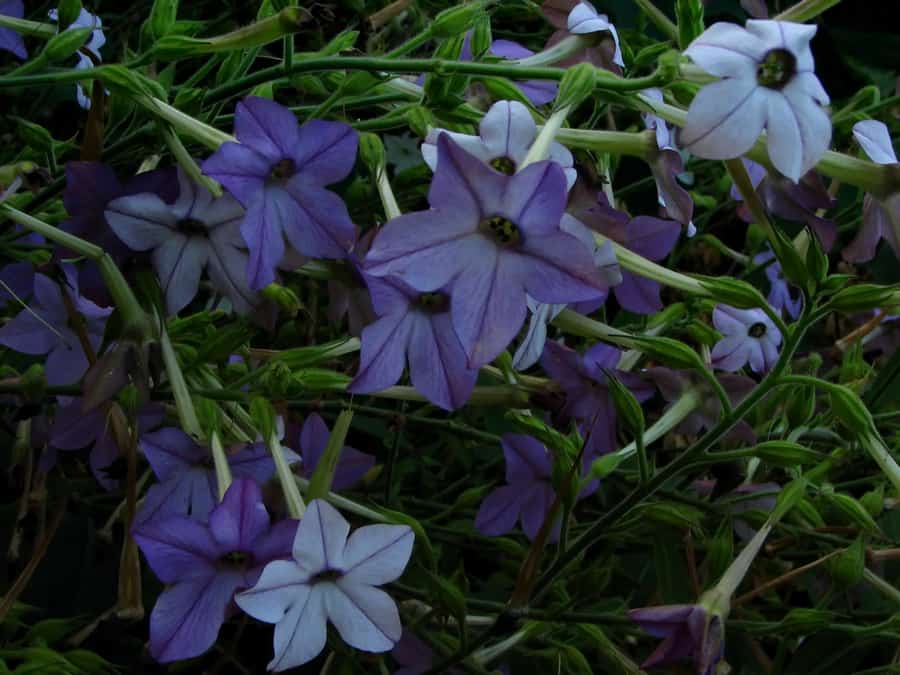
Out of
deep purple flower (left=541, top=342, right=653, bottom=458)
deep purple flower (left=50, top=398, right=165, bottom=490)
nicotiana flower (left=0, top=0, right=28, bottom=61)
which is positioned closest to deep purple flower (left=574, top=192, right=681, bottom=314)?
deep purple flower (left=541, top=342, right=653, bottom=458)

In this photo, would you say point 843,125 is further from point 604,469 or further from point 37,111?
point 37,111

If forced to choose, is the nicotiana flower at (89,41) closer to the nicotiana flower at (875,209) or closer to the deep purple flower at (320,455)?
the deep purple flower at (320,455)

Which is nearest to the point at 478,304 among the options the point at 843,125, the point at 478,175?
the point at 478,175

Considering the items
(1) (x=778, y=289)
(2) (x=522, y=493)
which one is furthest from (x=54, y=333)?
(1) (x=778, y=289)

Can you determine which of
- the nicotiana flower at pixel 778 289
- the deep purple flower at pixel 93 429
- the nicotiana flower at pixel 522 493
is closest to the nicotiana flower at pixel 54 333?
the deep purple flower at pixel 93 429

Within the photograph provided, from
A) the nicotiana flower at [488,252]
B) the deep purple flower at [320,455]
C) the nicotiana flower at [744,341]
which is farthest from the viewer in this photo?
the nicotiana flower at [744,341]

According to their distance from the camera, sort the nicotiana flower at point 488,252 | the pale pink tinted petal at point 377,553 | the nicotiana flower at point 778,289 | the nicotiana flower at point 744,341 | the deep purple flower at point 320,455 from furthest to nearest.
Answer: the nicotiana flower at point 778,289 → the nicotiana flower at point 744,341 → the deep purple flower at point 320,455 → the pale pink tinted petal at point 377,553 → the nicotiana flower at point 488,252

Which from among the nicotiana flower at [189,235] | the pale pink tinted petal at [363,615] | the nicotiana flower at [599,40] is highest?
the nicotiana flower at [599,40]
